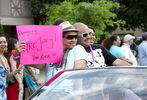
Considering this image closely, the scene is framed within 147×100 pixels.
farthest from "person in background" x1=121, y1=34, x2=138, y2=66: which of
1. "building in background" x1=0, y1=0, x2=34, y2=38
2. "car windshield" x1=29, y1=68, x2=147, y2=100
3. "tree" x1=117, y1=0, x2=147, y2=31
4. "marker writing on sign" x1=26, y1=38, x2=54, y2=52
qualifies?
"tree" x1=117, y1=0, x2=147, y2=31

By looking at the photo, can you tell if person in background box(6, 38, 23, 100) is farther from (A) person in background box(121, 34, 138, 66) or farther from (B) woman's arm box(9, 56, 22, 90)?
(A) person in background box(121, 34, 138, 66)

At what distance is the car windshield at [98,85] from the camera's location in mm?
3197

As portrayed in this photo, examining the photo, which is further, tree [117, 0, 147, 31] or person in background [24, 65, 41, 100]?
tree [117, 0, 147, 31]

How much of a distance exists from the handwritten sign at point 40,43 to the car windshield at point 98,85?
1015mm

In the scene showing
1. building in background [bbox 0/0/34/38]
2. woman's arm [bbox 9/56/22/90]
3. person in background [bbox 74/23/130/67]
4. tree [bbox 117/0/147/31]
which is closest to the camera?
person in background [bbox 74/23/130/67]

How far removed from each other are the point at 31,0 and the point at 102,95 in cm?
2001

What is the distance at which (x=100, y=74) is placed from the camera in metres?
3.44

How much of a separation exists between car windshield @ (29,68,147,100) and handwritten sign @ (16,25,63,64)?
102 cm

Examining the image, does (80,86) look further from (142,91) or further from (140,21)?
(140,21)

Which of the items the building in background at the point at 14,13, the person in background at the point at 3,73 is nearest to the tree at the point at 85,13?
the building in background at the point at 14,13

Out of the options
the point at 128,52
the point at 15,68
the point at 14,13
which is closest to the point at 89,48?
the point at 15,68

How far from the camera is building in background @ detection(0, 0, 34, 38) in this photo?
22.1 m

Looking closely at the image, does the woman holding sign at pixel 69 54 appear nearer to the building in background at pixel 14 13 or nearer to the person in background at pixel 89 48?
the person in background at pixel 89 48

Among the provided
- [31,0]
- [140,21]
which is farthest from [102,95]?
[140,21]
